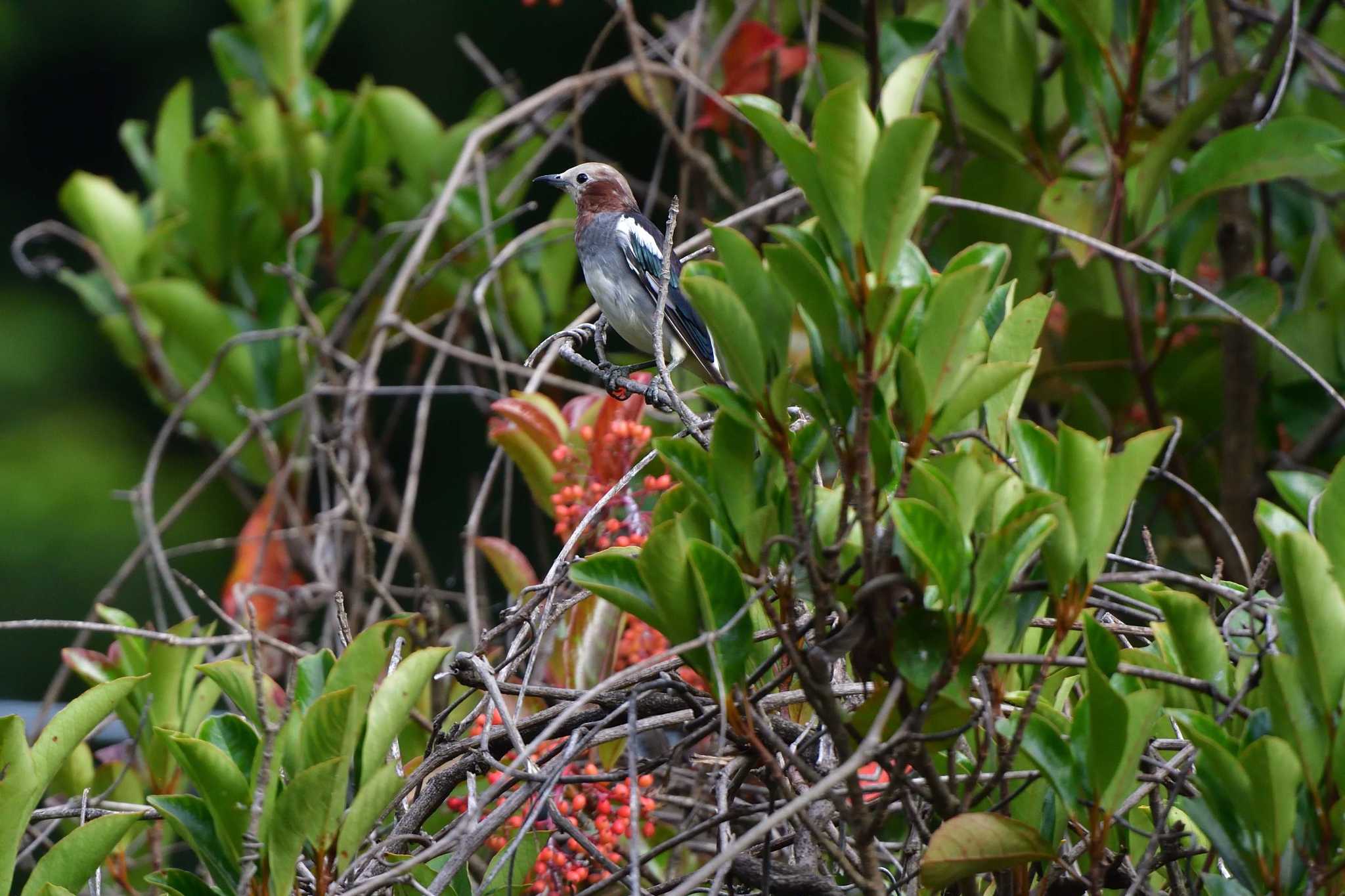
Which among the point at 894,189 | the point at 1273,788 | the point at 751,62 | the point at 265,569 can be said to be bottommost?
the point at 265,569

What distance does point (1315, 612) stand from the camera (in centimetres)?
105

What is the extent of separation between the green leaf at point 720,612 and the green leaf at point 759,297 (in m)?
0.16

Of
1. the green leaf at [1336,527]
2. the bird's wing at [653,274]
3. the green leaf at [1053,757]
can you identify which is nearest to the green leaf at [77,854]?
the green leaf at [1053,757]

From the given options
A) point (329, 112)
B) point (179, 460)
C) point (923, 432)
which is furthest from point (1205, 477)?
point (179, 460)

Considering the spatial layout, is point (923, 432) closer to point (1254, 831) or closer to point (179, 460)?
point (1254, 831)

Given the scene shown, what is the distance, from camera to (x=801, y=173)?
1.09m

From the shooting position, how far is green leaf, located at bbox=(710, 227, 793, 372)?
44.1 inches

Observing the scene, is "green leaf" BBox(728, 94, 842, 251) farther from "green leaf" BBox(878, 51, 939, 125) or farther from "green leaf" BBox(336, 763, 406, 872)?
"green leaf" BBox(336, 763, 406, 872)

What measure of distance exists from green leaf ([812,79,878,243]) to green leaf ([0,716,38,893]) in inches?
32.1

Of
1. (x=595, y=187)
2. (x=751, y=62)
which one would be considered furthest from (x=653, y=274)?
(x=751, y=62)

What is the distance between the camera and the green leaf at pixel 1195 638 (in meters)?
1.17

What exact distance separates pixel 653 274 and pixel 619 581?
211cm

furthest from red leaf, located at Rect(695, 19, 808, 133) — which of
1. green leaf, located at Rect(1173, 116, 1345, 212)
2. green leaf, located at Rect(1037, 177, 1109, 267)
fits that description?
green leaf, located at Rect(1173, 116, 1345, 212)

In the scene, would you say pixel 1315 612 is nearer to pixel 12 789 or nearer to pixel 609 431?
pixel 12 789
